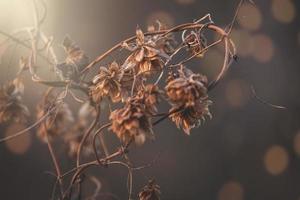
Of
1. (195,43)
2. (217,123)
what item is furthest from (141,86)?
(217,123)

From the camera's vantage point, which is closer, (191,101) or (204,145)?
(191,101)

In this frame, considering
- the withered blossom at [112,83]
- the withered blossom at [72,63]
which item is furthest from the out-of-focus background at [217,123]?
the withered blossom at [112,83]

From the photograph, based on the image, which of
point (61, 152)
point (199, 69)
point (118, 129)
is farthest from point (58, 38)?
point (118, 129)

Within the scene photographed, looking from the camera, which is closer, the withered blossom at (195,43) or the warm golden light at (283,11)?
the withered blossom at (195,43)

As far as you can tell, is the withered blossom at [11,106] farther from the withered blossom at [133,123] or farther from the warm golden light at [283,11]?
the warm golden light at [283,11]

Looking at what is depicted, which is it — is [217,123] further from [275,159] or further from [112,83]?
[112,83]

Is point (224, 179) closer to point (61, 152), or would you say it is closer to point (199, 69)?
point (199, 69)
